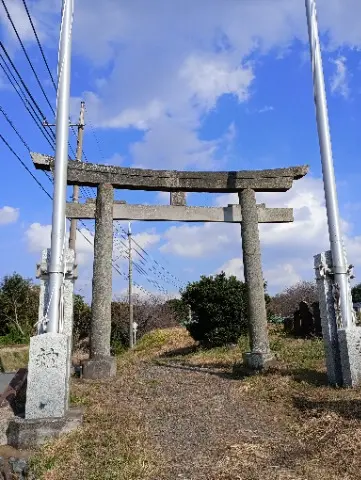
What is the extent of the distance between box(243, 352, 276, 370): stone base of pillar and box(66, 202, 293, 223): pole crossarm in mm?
3334

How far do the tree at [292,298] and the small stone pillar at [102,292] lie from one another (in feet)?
102

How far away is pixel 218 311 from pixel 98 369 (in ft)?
19.4

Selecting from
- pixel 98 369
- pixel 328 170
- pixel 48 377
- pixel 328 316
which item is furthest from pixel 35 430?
pixel 328 170

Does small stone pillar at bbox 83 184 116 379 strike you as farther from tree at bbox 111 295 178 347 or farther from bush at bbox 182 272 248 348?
tree at bbox 111 295 178 347

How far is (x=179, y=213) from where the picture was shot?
11164mm

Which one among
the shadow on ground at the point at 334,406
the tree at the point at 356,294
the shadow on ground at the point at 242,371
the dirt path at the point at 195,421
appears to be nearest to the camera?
the dirt path at the point at 195,421

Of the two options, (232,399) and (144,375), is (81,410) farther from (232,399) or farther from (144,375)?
(144,375)

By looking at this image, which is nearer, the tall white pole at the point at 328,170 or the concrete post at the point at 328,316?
the concrete post at the point at 328,316

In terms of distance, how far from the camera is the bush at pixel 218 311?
14398 millimetres

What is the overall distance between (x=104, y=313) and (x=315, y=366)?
4.76m

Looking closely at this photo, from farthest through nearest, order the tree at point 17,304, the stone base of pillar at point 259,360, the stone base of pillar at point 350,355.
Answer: the tree at point 17,304 < the stone base of pillar at point 259,360 < the stone base of pillar at point 350,355

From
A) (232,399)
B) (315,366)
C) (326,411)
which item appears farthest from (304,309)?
(326,411)

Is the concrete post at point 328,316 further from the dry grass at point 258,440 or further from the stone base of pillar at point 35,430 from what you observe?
the stone base of pillar at point 35,430

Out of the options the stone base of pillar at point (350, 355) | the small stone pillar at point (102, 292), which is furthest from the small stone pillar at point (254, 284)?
the small stone pillar at point (102, 292)
